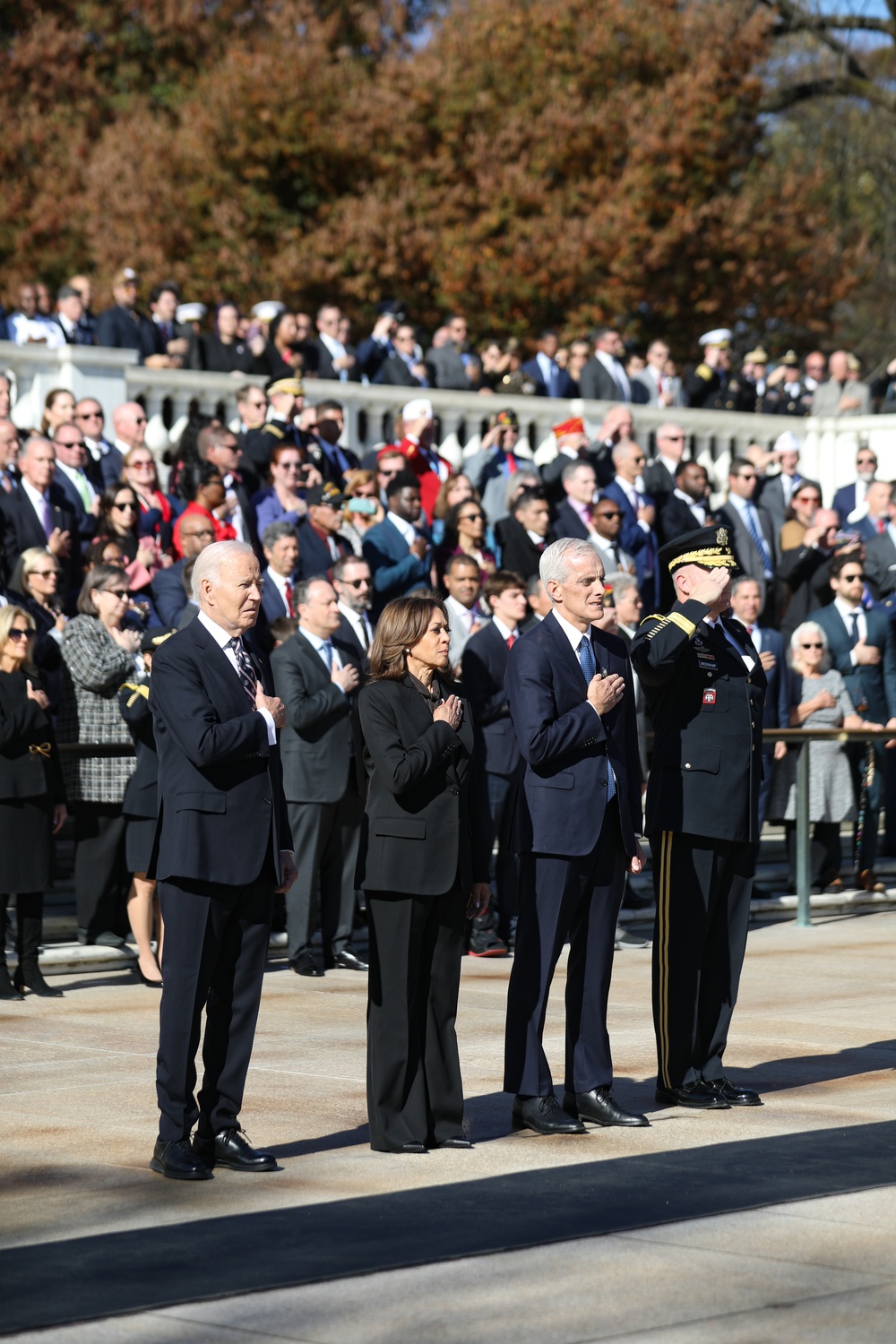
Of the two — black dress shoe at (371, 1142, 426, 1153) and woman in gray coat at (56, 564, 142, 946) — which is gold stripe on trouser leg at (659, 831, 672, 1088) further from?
woman in gray coat at (56, 564, 142, 946)

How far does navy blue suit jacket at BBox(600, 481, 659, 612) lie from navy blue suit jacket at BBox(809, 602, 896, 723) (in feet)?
6.36

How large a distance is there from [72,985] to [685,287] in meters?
22.8

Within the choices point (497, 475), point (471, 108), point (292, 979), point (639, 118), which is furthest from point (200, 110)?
point (292, 979)

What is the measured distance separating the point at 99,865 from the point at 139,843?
0.77 metres

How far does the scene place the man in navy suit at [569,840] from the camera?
7727mm

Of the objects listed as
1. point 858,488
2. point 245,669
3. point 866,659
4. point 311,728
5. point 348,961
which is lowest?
point 348,961

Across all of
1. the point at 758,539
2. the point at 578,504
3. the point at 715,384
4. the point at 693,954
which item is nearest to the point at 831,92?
the point at 715,384

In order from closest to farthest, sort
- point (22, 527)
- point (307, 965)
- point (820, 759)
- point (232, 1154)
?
point (232, 1154), point (307, 965), point (22, 527), point (820, 759)

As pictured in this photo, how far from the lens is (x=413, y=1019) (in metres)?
7.45

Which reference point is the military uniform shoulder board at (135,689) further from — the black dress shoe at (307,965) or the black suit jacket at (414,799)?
the black suit jacket at (414,799)

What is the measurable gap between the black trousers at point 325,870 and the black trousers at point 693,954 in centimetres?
385

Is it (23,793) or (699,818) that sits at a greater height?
(699,818)

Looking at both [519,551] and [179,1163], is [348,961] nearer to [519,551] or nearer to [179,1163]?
[519,551]

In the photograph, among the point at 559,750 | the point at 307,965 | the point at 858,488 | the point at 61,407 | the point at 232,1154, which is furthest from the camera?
the point at 858,488
